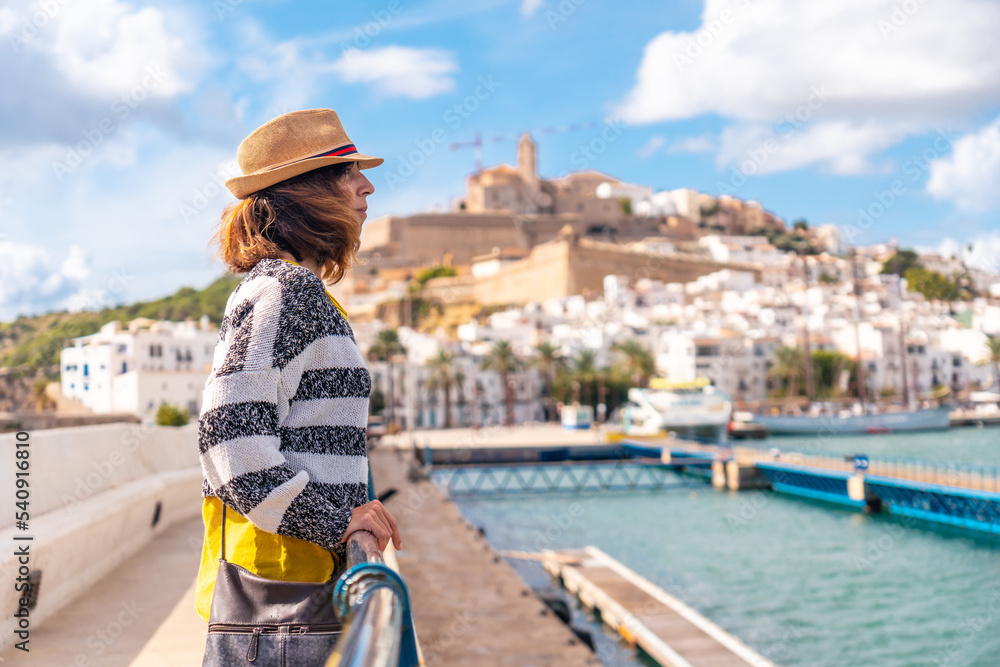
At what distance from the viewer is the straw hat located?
178 cm

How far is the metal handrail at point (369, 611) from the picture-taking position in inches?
43.8

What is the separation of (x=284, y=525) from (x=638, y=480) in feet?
112

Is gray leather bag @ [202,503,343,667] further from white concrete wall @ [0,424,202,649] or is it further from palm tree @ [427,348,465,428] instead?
palm tree @ [427,348,465,428]

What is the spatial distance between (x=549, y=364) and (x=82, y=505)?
5017 cm

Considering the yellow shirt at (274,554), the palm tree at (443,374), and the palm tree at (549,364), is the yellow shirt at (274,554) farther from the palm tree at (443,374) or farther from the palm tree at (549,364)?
the palm tree at (549,364)

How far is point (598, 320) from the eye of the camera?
217 feet

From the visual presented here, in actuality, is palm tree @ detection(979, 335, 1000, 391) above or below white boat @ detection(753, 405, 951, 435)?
above

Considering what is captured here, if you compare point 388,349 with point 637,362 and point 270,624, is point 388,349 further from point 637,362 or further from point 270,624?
point 270,624

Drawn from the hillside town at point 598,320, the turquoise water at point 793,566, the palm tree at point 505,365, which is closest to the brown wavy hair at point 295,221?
the turquoise water at point 793,566

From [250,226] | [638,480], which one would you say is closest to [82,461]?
[250,226]

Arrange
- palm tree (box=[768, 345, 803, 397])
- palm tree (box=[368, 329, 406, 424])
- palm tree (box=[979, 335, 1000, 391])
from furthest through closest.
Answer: palm tree (box=[979, 335, 1000, 391]) < palm tree (box=[768, 345, 803, 397]) < palm tree (box=[368, 329, 406, 424])

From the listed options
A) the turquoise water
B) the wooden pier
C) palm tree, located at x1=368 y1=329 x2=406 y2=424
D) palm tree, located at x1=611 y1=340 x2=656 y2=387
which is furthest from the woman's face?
palm tree, located at x1=611 y1=340 x2=656 y2=387

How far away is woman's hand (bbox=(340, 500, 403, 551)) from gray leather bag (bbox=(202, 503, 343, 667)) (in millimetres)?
118

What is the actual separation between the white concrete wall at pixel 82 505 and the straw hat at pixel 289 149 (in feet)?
7.81
